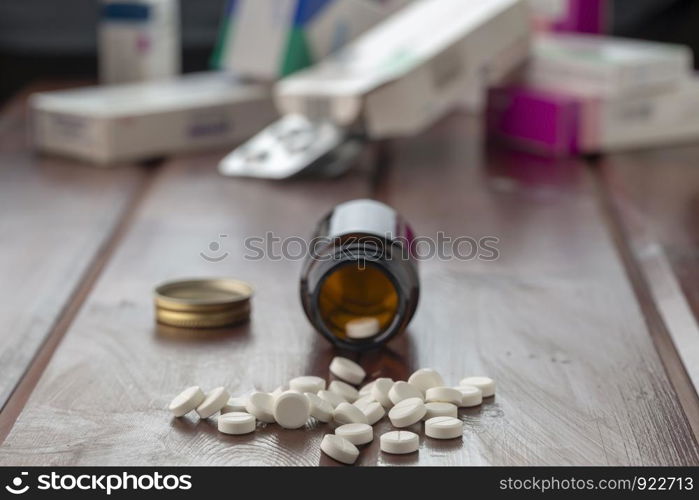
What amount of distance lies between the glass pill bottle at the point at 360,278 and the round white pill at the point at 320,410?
15 cm

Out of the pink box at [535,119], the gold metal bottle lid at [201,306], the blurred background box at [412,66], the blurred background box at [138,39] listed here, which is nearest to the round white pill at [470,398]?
the gold metal bottle lid at [201,306]

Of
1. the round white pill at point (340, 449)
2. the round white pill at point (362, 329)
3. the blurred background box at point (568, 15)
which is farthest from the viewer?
the blurred background box at point (568, 15)

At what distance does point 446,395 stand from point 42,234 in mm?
667

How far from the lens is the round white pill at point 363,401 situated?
85cm

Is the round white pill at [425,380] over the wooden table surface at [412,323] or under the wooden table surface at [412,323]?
over

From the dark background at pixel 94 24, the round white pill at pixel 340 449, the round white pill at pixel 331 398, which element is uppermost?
the round white pill at pixel 340 449

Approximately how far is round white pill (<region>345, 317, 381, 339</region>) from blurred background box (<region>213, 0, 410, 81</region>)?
100cm

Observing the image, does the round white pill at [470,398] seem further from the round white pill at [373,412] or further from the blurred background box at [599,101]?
the blurred background box at [599,101]

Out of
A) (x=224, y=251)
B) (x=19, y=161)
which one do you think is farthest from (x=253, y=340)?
(x=19, y=161)

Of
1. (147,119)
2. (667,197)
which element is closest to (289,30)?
(147,119)

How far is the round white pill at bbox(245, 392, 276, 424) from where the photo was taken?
2.69 ft

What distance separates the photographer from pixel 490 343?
1.00m

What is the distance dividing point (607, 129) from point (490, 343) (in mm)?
888
